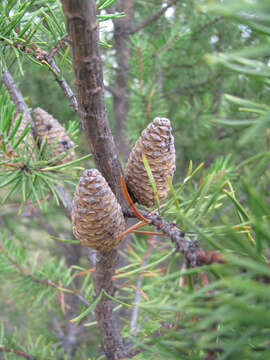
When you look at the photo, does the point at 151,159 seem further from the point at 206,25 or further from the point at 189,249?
the point at 206,25

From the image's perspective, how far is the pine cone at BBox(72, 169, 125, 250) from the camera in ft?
1.19

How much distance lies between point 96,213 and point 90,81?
0.54 ft

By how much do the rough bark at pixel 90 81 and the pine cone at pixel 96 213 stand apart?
Result: 4 centimetres

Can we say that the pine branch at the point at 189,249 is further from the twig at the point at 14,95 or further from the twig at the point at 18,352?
the twig at the point at 18,352

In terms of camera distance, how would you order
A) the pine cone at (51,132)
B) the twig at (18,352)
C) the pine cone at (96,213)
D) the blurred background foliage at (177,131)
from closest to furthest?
A: the blurred background foliage at (177,131) < the pine cone at (96,213) < the pine cone at (51,132) < the twig at (18,352)

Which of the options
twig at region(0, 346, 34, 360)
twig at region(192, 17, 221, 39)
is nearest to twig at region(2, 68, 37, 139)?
twig at region(0, 346, 34, 360)

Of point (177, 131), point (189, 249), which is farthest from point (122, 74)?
point (189, 249)

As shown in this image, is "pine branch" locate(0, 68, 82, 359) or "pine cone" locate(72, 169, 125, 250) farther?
"pine branch" locate(0, 68, 82, 359)

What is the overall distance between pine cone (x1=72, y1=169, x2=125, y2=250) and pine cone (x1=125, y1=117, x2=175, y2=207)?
63mm

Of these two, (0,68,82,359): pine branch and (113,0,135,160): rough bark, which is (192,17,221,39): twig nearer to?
(113,0,135,160): rough bark

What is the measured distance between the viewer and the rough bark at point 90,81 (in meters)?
0.27

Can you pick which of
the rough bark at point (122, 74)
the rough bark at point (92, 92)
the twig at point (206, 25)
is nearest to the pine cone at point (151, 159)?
the rough bark at point (92, 92)

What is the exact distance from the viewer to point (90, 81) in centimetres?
31

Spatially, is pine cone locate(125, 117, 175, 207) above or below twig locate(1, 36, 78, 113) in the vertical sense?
below
